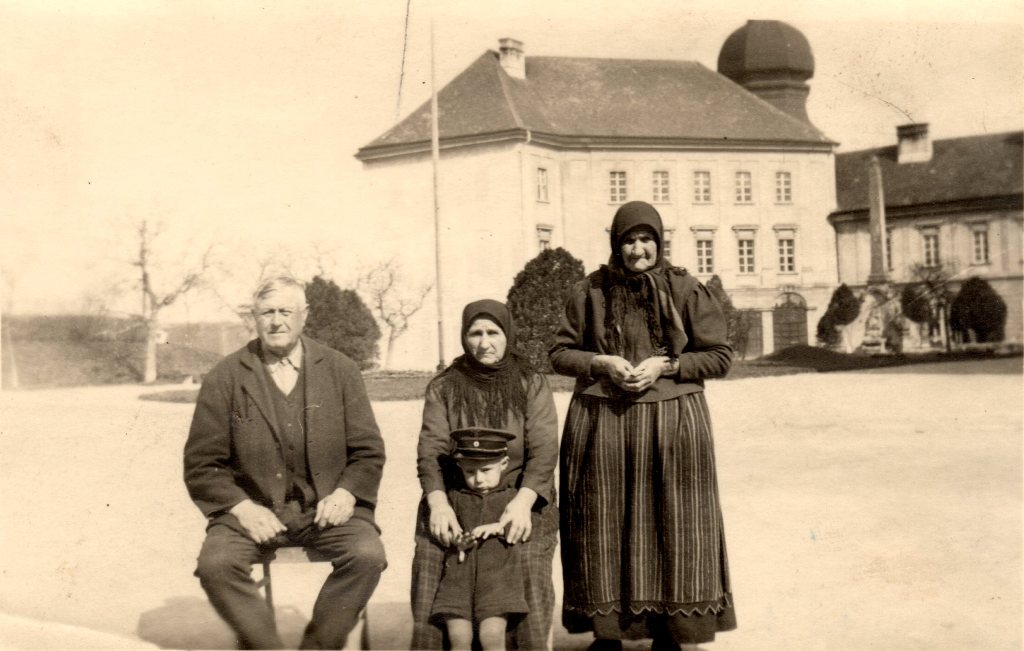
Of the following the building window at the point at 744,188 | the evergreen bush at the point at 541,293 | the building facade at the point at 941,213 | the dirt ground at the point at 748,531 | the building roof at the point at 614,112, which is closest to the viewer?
the dirt ground at the point at 748,531

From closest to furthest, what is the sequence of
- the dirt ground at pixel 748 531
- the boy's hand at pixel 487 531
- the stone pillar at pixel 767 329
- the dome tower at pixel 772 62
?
the boy's hand at pixel 487 531 → the dirt ground at pixel 748 531 → the dome tower at pixel 772 62 → the stone pillar at pixel 767 329

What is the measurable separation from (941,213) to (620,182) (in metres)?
3.93

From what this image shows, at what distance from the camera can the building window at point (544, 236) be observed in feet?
42.3

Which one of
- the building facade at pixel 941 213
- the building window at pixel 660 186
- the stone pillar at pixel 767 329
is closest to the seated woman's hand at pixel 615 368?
the building facade at pixel 941 213

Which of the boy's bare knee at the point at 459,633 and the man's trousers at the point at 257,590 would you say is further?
the man's trousers at the point at 257,590

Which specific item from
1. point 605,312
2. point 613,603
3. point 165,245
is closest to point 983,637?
point 613,603

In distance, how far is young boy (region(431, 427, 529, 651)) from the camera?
3562mm

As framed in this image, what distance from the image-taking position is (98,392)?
8.67 metres

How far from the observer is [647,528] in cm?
387

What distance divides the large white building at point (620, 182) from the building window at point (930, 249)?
115 centimetres

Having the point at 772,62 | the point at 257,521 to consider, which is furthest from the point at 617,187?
the point at 257,521

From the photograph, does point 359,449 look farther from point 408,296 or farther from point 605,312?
point 408,296

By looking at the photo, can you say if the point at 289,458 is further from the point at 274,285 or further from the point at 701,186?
the point at 701,186

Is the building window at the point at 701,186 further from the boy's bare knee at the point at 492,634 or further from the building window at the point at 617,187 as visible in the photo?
the boy's bare knee at the point at 492,634
